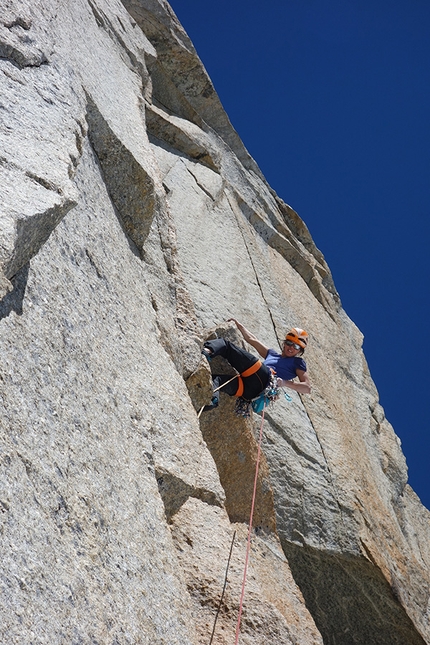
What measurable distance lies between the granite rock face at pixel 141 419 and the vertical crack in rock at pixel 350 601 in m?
0.02

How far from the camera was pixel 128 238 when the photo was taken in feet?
20.1

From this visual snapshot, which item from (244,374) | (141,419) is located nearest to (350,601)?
(244,374)

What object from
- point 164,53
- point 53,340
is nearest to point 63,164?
point 53,340

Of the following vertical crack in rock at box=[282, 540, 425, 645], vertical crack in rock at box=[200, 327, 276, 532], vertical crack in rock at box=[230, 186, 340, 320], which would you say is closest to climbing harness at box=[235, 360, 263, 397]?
vertical crack in rock at box=[200, 327, 276, 532]

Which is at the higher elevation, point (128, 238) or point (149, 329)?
point (128, 238)

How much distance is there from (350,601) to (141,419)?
510 centimetres

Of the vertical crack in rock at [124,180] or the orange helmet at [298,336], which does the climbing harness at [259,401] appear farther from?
the vertical crack in rock at [124,180]

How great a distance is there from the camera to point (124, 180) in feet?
20.0

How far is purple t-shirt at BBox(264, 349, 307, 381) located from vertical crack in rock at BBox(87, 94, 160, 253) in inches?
106

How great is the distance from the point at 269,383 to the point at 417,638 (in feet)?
12.8

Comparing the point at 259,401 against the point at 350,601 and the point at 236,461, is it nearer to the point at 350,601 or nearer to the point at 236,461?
the point at 236,461

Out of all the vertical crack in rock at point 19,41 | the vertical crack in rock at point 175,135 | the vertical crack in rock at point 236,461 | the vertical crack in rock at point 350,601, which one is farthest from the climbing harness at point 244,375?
the vertical crack in rock at point 175,135

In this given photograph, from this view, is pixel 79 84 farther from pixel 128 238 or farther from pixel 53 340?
pixel 53 340

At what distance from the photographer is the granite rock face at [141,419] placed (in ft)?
11.1
